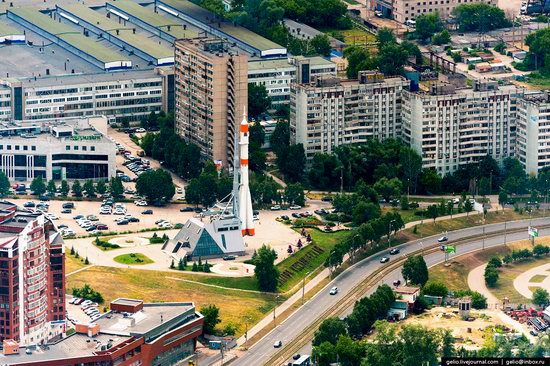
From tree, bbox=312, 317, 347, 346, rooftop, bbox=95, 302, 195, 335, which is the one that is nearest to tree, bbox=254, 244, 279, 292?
rooftop, bbox=95, 302, 195, 335

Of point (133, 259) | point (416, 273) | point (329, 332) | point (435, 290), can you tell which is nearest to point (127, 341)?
point (329, 332)

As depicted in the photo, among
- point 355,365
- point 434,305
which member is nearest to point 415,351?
point 355,365

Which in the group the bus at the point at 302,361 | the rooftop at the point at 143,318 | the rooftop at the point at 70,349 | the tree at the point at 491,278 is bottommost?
the bus at the point at 302,361

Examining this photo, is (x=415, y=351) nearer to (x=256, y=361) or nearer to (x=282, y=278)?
(x=256, y=361)

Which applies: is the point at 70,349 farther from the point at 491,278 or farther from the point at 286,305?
the point at 491,278

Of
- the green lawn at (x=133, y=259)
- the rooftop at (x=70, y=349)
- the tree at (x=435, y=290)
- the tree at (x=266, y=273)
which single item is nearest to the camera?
the rooftop at (x=70, y=349)

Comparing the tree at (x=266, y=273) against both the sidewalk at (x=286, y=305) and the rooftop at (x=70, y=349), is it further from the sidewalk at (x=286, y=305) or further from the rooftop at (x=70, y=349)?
the rooftop at (x=70, y=349)

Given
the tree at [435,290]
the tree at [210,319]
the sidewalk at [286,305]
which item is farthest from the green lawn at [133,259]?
the tree at [435,290]
